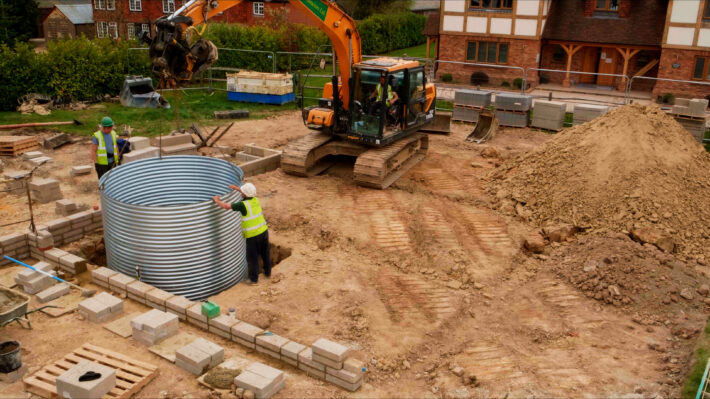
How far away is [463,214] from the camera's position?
1331 centimetres

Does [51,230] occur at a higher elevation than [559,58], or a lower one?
lower

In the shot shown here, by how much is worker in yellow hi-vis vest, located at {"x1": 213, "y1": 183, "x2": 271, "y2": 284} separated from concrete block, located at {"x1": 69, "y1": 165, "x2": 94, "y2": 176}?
6631 mm

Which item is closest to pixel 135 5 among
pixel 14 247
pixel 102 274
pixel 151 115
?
pixel 151 115

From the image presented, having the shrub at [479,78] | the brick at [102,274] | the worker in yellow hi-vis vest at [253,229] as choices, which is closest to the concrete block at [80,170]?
the brick at [102,274]

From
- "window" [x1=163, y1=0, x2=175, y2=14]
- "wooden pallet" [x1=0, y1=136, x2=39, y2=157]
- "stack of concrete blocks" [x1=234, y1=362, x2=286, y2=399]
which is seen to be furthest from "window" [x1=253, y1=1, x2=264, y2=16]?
"stack of concrete blocks" [x1=234, y1=362, x2=286, y2=399]

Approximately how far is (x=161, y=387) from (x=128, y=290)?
8.20 ft

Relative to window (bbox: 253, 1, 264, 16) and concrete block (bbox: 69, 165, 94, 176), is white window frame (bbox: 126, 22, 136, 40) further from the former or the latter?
concrete block (bbox: 69, 165, 94, 176)

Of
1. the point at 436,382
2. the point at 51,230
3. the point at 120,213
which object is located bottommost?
the point at 436,382

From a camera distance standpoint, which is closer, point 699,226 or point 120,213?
point 120,213

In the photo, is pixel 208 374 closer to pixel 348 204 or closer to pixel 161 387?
pixel 161 387

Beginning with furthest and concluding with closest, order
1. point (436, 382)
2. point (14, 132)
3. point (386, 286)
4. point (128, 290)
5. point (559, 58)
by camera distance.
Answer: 1. point (559, 58)
2. point (14, 132)
3. point (386, 286)
4. point (128, 290)
5. point (436, 382)

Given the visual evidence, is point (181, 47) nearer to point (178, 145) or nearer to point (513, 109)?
point (178, 145)

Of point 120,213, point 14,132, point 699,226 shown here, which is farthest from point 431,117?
point 14,132

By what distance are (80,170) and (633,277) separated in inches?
482
